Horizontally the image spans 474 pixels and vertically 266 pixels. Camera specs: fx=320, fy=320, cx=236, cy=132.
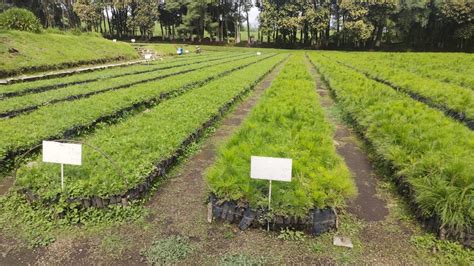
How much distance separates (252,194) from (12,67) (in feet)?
52.7

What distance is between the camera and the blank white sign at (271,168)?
3.75m

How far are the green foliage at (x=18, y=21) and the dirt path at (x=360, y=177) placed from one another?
21.7 m

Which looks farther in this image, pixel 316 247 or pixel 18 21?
pixel 18 21

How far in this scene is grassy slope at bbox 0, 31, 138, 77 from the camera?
1587 centimetres

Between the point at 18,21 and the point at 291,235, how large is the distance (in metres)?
24.5

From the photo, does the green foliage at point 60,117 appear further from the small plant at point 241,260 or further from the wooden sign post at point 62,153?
the small plant at point 241,260

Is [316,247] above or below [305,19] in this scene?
below

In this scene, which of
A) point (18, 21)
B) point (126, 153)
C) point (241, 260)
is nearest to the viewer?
point (241, 260)

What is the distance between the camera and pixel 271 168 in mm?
3783

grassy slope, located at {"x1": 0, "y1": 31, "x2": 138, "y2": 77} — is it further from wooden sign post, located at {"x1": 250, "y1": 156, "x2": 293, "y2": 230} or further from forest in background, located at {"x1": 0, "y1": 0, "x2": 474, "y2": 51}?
forest in background, located at {"x1": 0, "y1": 0, "x2": 474, "y2": 51}

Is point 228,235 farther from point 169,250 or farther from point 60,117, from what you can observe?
point 60,117

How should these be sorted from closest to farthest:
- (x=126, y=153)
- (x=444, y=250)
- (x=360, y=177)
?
(x=444, y=250) < (x=126, y=153) < (x=360, y=177)

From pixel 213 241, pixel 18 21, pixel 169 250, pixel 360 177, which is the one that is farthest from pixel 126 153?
pixel 18 21

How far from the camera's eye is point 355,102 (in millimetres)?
9422
